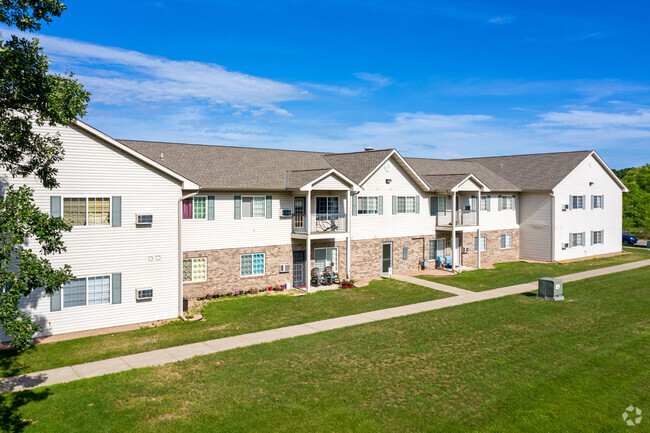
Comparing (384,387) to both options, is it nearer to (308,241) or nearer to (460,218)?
(308,241)

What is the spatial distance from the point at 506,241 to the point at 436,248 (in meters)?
7.87

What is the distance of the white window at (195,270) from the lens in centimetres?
2066

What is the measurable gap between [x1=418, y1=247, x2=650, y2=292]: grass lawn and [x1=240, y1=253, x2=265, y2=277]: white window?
1016 centimetres

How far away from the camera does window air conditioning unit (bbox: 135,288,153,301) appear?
17.1m

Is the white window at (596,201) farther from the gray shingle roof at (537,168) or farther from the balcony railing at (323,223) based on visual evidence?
the balcony railing at (323,223)

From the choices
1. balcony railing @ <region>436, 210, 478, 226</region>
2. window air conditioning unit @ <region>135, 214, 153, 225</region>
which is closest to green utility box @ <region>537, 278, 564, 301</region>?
balcony railing @ <region>436, 210, 478, 226</region>

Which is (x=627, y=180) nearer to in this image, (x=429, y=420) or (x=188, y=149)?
(x=188, y=149)

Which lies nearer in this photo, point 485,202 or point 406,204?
point 406,204

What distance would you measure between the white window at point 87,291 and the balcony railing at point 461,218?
68.7ft

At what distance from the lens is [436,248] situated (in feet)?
101

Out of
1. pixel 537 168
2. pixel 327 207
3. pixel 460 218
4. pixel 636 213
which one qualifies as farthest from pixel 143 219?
pixel 636 213

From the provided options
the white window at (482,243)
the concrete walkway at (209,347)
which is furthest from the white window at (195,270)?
the white window at (482,243)

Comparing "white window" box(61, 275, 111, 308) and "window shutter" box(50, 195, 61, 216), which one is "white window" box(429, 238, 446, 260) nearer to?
"white window" box(61, 275, 111, 308)

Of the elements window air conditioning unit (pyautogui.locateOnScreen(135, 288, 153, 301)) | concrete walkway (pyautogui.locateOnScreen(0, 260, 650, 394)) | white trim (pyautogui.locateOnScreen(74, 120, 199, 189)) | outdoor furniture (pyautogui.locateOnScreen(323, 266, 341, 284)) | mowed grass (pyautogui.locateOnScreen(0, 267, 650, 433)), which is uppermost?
white trim (pyautogui.locateOnScreen(74, 120, 199, 189))
